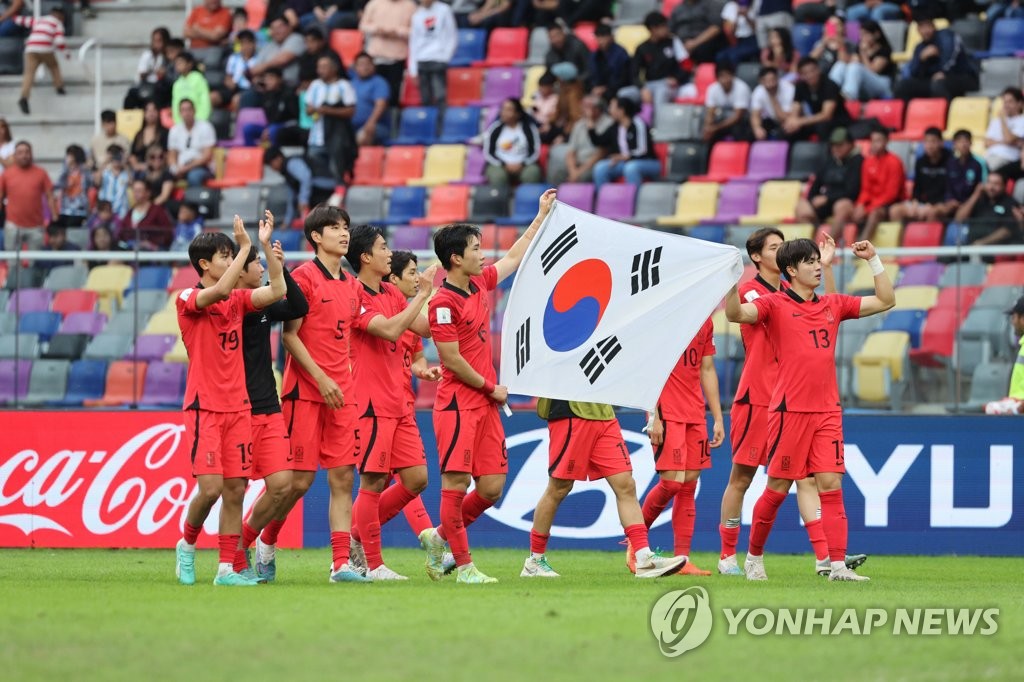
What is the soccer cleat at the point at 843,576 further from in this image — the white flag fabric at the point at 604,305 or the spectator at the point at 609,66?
the spectator at the point at 609,66

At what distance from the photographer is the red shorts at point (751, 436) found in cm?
1223

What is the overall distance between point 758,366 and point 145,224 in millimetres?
10739

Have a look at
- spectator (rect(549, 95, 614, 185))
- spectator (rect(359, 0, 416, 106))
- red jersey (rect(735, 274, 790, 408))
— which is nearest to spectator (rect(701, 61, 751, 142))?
spectator (rect(549, 95, 614, 185))

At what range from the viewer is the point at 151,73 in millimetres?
25875

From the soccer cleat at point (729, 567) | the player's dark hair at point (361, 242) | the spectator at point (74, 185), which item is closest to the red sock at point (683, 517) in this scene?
the soccer cleat at point (729, 567)

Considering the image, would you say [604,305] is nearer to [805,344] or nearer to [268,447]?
[805,344]

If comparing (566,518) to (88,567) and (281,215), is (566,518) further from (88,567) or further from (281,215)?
(281,215)

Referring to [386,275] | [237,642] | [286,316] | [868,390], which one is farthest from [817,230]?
[237,642]

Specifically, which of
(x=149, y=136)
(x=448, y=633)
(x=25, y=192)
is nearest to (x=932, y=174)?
(x=149, y=136)

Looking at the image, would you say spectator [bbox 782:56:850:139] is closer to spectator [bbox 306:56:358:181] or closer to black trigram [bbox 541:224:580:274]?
spectator [bbox 306:56:358:181]

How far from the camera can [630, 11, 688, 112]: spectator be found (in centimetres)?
2225

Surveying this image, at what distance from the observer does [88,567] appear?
1293 centimetres

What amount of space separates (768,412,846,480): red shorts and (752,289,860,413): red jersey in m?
0.06

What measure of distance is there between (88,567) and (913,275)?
25.5 ft
